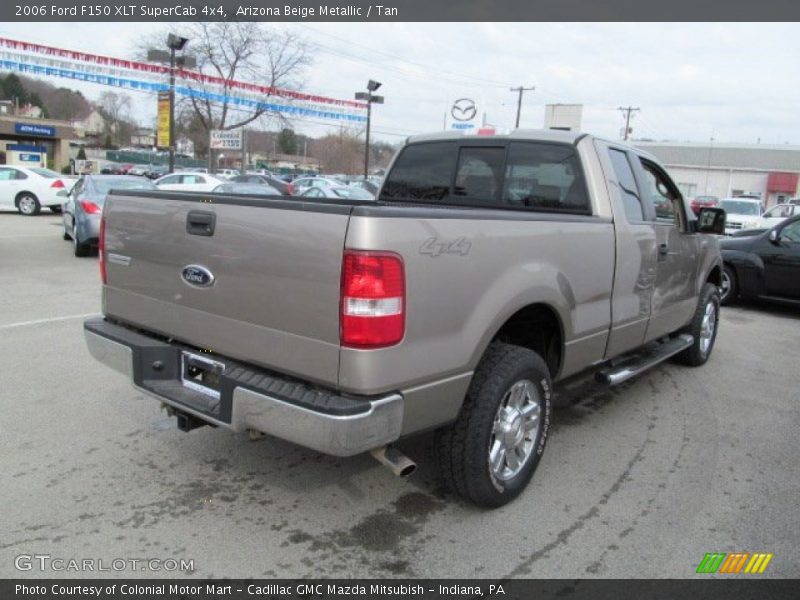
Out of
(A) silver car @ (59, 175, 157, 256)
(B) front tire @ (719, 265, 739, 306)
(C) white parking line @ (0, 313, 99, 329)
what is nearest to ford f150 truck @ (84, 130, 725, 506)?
(C) white parking line @ (0, 313, 99, 329)

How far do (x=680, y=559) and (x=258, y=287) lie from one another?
2.30 m

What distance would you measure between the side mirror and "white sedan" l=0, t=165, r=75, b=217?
19.3 meters

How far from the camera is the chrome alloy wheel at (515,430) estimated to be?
126 inches

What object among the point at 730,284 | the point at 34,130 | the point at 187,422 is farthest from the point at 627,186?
the point at 34,130

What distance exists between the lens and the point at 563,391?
5277 mm

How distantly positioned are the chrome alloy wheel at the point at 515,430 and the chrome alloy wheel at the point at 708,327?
3.29 m

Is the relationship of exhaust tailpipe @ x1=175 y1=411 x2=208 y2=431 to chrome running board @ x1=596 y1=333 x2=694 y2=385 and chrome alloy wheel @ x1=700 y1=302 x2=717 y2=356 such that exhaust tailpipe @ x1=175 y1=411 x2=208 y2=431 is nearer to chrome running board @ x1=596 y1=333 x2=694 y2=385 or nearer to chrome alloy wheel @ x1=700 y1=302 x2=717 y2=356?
chrome running board @ x1=596 y1=333 x2=694 y2=385

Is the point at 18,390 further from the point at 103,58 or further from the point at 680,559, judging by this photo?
the point at 103,58

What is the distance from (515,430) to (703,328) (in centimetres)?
364

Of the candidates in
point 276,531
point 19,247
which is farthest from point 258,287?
point 19,247

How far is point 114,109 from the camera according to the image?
350ft

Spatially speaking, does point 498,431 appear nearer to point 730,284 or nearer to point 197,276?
point 197,276

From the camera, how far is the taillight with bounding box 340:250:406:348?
243 centimetres

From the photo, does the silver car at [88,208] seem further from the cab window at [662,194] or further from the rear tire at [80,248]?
the cab window at [662,194]
